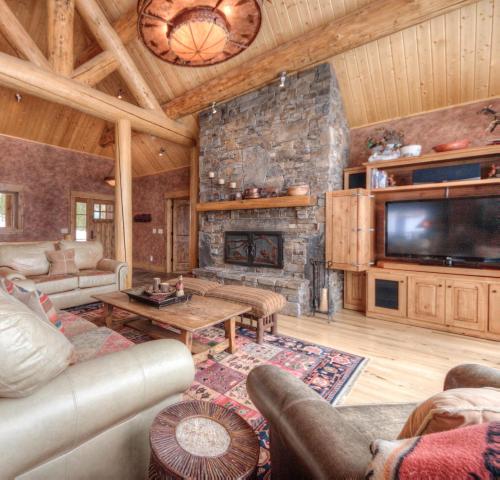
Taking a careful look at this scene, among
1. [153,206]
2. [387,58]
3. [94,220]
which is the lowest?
[94,220]

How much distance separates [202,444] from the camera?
0.89m

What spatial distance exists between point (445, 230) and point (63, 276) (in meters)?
5.17

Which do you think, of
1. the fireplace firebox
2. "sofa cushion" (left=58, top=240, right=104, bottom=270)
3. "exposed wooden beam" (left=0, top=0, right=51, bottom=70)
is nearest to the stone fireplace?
the fireplace firebox

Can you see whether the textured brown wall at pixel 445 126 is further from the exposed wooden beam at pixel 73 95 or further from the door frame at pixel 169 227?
the door frame at pixel 169 227

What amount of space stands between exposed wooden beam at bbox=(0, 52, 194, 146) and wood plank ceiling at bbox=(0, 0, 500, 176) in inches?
31.5

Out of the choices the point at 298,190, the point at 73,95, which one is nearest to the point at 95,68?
the point at 73,95

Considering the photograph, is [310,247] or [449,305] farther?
[310,247]

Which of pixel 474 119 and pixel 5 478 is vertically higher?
pixel 474 119

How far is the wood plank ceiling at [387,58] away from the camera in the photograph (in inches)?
131

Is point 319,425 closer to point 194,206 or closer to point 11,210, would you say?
point 194,206

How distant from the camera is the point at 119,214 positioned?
5.03m

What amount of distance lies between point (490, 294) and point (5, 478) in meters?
4.04

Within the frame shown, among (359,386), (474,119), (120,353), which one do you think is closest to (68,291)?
(120,353)

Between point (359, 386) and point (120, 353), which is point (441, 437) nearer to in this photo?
point (120, 353)
